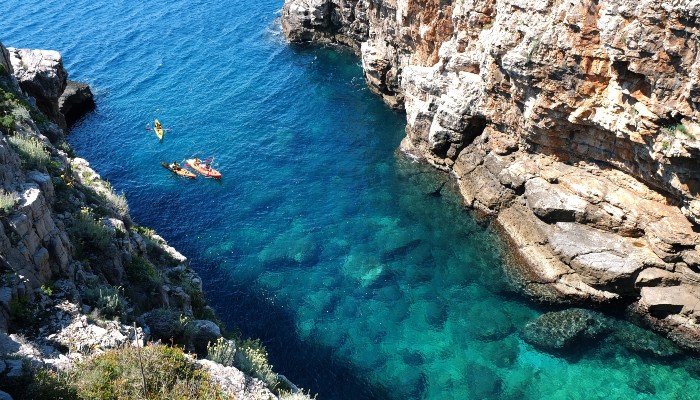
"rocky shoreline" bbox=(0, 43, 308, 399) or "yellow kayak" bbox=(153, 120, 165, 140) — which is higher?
"rocky shoreline" bbox=(0, 43, 308, 399)

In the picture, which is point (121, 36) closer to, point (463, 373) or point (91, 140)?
point (91, 140)

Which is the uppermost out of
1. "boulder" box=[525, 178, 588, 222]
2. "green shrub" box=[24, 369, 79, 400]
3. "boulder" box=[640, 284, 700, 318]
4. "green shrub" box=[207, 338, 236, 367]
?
"green shrub" box=[24, 369, 79, 400]

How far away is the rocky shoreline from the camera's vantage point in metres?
15.4

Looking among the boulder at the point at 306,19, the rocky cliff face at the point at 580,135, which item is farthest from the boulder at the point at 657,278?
the boulder at the point at 306,19

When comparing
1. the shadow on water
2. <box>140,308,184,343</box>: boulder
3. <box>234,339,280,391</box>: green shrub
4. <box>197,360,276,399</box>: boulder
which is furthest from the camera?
the shadow on water

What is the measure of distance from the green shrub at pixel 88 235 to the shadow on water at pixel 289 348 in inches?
445

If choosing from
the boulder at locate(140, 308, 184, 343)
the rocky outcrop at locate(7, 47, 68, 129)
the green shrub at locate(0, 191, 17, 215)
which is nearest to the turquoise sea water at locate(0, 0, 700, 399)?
the rocky outcrop at locate(7, 47, 68, 129)

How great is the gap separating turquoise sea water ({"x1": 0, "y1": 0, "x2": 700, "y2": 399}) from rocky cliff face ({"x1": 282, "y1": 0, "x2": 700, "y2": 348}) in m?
2.43

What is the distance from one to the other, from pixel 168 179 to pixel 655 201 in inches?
1361

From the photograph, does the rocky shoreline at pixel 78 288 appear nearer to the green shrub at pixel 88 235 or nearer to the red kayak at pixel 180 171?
the green shrub at pixel 88 235

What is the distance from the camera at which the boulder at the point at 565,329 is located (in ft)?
96.2

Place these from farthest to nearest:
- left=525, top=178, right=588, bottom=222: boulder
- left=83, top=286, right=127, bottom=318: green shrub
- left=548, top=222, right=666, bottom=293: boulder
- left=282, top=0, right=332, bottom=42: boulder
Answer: left=282, top=0, right=332, bottom=42: boulder
left=525, top=178, right=588, bottom=222: boulder
left=548, top=222, right=666, bottom=293: boulder
left=83, top=286, right=127, bottom=318: green shrub

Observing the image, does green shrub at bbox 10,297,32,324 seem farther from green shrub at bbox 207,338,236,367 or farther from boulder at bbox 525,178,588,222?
boulder at bbox 525,178,588,222

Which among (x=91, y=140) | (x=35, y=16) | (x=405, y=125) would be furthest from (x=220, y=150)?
(x=35, y=16)
